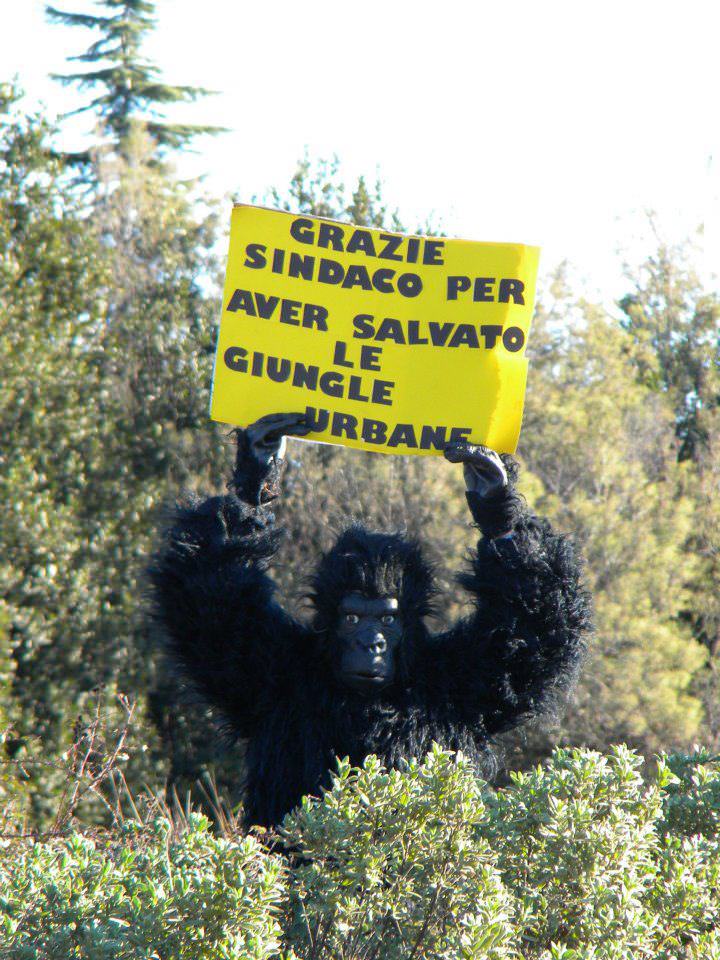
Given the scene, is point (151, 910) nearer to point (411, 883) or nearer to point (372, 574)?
point (411, 883)

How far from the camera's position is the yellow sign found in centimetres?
457

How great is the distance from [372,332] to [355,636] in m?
1.28

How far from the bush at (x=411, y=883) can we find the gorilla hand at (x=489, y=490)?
120 centimetres

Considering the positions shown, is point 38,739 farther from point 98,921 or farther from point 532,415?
point 98,921

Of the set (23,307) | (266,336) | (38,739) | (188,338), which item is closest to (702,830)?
(266,336)

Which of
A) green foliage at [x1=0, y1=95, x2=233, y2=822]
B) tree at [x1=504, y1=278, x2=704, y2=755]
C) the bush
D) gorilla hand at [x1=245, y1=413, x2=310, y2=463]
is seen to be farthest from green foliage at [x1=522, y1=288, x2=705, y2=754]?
the bush

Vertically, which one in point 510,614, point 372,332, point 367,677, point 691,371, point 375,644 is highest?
point 691,371

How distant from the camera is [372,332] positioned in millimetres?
4680

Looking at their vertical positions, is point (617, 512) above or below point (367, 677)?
above

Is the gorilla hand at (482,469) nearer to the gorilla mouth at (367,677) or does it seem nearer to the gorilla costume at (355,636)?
the gorilla costume at (355,636)

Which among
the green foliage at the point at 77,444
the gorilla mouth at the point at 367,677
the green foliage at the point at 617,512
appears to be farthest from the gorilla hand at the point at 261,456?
the green foliage at the point at 617,512

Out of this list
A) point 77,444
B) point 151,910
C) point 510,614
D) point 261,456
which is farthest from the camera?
point 77,444

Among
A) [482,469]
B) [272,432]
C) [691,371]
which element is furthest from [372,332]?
[691,371]

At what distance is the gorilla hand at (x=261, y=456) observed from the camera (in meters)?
4.32
